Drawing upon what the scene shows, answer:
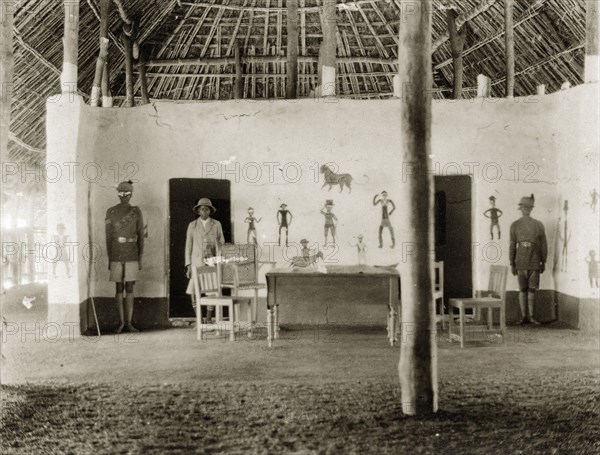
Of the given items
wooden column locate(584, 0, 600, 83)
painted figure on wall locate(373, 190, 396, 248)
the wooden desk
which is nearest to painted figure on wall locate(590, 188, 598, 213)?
wooden column locate(584, 0, 600, 83)

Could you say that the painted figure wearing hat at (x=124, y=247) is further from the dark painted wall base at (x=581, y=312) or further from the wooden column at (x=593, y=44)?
the wooden column at (x=593, y=44)

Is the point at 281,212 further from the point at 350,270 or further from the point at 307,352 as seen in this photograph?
the point at 307,352

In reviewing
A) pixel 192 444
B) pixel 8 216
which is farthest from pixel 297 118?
pixel 8 216

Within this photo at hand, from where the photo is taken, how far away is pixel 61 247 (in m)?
7.96

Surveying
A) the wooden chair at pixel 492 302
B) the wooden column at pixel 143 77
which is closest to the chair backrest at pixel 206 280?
the wooden chair at pixel 492 302

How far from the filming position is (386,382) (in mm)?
5523

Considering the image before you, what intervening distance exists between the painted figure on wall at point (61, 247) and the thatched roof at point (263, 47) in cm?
364

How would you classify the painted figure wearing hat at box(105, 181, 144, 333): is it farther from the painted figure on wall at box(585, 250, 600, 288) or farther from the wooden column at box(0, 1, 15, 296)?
the painted figure on wall at box(585, 250, 600, 288)

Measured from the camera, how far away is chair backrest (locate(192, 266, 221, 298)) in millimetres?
7253

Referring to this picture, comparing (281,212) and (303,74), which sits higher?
(303,74)

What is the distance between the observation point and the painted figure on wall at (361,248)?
833cm

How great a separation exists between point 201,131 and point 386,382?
14.9 feet

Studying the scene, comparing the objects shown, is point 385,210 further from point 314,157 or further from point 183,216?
point 183,216

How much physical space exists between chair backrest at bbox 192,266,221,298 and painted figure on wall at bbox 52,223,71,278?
1.76 metres
